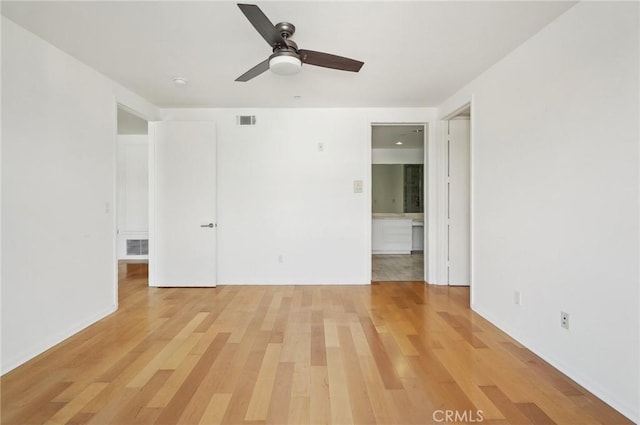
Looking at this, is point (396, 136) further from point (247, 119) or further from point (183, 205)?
point (183, 205)

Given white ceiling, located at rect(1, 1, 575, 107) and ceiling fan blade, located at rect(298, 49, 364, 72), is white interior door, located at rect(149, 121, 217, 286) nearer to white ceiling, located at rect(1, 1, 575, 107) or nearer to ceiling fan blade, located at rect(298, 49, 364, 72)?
white ceiling, located at rect(1, 1, 575, 107)

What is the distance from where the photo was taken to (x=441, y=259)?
428 cm

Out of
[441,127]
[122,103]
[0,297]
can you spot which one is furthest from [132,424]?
[441,127]

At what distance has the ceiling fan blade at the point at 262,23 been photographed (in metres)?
1.60

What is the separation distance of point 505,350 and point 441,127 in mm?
3015

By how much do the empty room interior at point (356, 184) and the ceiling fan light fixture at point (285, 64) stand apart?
2cm

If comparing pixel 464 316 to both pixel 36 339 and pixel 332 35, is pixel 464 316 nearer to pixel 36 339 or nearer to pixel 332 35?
pixel 332 35

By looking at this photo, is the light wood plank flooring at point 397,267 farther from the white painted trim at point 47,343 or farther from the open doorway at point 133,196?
the open doorway at point 133,196

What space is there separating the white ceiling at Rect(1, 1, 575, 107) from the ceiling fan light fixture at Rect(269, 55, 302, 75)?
11.6 inches

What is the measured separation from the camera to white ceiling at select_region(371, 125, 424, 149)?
5.39 metres

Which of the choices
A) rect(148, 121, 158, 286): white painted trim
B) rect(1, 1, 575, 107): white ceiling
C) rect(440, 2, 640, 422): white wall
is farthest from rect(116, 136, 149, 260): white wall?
rect(440, 2, 640, 422): white wall

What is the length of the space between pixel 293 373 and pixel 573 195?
2326 millimetres

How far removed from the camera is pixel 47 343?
240 centimetres

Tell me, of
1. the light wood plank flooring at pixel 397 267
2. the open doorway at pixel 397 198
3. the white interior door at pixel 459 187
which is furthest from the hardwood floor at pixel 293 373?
the open doorway at pixel 397 198
